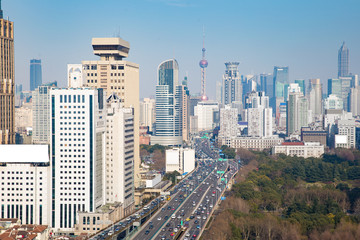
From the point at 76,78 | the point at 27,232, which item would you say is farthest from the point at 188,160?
the point at 27,232

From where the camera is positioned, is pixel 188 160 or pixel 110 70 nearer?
pixel 110 70

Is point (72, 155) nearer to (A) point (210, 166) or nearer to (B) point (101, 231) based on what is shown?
(B) point (101, 231)

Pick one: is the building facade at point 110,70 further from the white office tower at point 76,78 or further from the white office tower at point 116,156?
the white office tower at point 76,78

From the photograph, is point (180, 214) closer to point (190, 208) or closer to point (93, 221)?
point (190, 208)

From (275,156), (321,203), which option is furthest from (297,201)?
(275,156)

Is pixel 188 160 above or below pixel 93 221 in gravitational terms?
above

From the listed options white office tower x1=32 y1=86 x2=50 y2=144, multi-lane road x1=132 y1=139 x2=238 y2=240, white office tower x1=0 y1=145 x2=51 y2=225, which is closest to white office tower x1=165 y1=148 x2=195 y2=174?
multi-lane road x1=132 y1=139 x2=238 y2=240

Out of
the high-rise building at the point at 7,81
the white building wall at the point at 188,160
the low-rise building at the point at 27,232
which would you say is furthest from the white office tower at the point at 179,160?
the low-rise building at the point at 27,232
